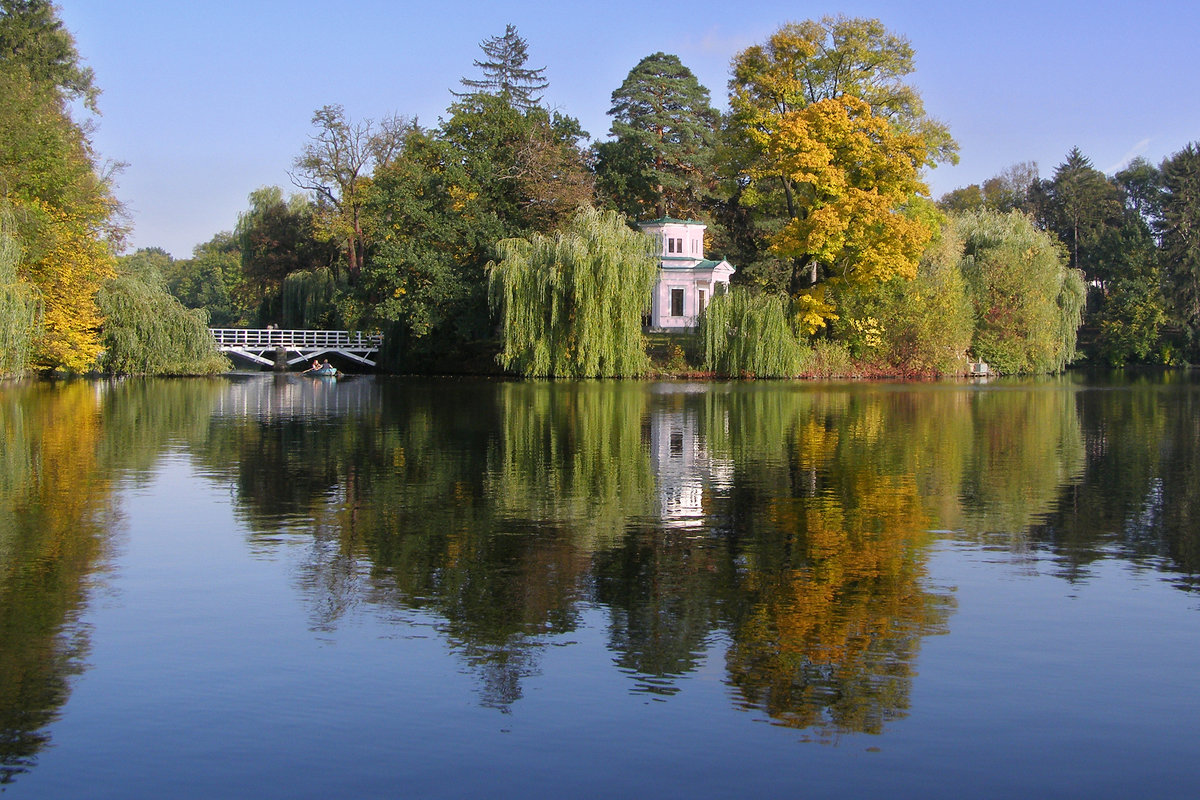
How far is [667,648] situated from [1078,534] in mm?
6608

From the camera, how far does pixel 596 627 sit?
846 centimetres

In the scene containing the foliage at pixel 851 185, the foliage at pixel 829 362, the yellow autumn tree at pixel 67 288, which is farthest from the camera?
the foliage at pixel 829 362

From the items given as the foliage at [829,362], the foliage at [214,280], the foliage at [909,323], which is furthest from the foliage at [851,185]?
the foliage at [214,280]

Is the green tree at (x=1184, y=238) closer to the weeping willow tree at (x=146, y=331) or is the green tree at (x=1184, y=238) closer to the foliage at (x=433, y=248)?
the foliage at (x=433, y=248)

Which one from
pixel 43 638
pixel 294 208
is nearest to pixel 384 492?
pixel 43 638

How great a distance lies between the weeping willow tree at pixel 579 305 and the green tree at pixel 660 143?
67.1 ft

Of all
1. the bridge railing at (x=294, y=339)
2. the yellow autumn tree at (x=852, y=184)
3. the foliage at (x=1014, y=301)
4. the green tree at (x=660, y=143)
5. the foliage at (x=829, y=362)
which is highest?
the green tree at (x=660, y=143)

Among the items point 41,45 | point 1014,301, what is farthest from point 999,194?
point 41,45

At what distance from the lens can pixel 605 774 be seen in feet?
19.3

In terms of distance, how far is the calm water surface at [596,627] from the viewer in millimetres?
6055

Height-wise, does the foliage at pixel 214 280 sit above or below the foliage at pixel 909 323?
above

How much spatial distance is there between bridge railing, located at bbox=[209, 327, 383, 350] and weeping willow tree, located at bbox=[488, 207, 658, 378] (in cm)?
1850

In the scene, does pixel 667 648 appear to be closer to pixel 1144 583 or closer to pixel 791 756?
pixel 791 756

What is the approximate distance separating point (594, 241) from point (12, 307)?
78.9ft
